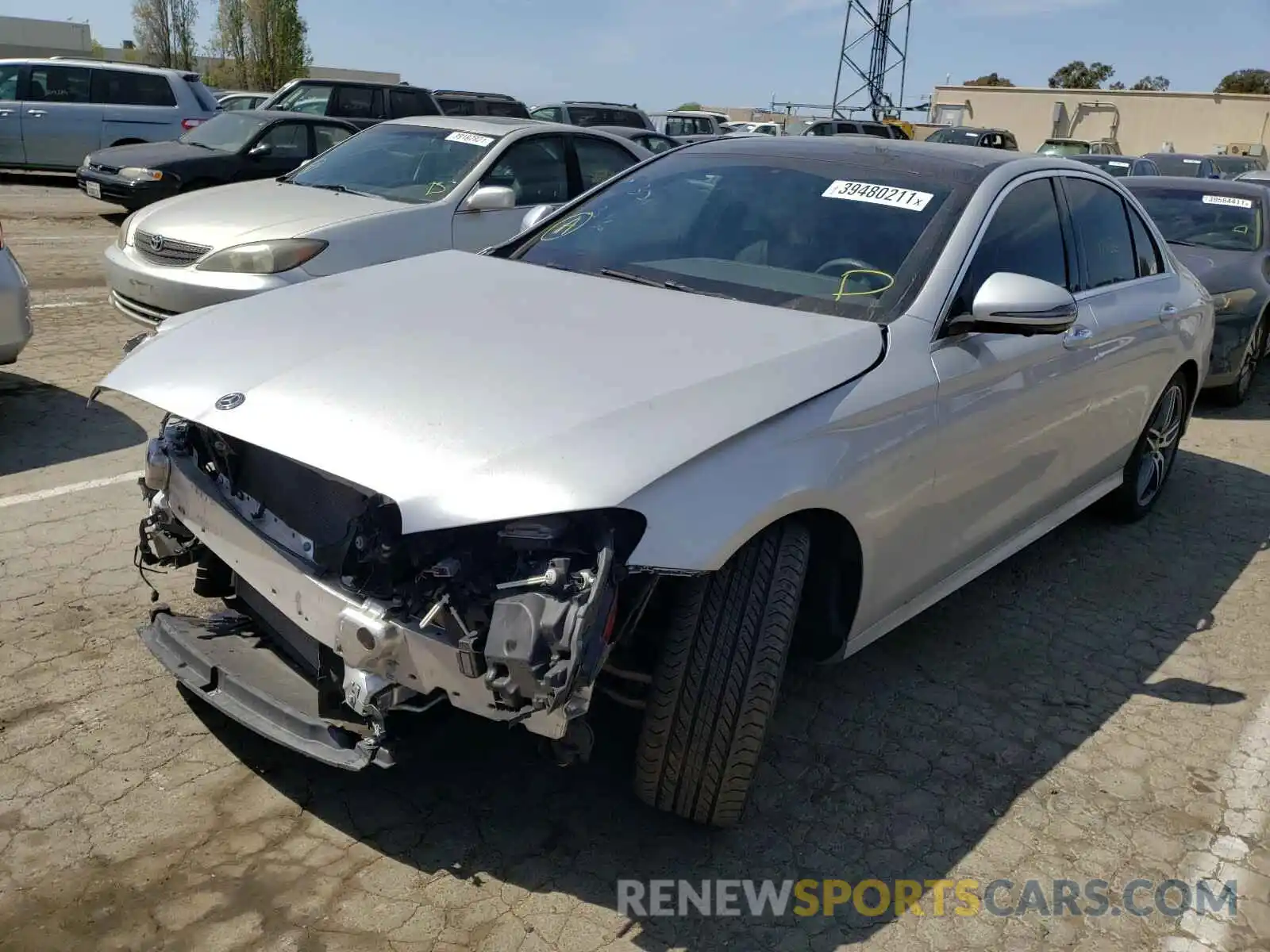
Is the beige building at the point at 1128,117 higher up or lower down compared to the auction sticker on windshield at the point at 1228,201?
higher up

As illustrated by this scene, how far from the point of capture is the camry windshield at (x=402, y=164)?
304 inches

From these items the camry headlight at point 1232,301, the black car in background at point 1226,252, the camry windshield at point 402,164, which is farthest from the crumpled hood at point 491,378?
the camry headlight at point 1232,301

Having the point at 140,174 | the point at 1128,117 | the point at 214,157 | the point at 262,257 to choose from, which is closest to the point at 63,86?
the point at 140,174

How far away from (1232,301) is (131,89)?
16.6 m

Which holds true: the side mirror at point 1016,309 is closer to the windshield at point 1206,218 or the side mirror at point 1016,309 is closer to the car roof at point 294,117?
the windshield at point 1206,218

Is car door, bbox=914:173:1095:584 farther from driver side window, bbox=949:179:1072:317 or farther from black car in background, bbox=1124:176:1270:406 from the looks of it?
black car in background, bbox=1124:176:1270:406

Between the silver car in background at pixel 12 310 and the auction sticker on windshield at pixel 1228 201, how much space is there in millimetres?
9072

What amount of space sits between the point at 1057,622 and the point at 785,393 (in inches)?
91.1

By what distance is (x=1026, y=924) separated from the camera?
2.79 meters

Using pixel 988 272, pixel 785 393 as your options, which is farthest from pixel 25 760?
pixel 988 272

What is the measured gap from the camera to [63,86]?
682 inches

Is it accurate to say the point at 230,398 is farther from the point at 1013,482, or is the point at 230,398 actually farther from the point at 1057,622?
the point at 1057,622

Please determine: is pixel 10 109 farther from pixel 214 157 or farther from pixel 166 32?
pixel 166 32

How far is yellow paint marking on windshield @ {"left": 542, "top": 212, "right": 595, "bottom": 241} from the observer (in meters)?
4.26
